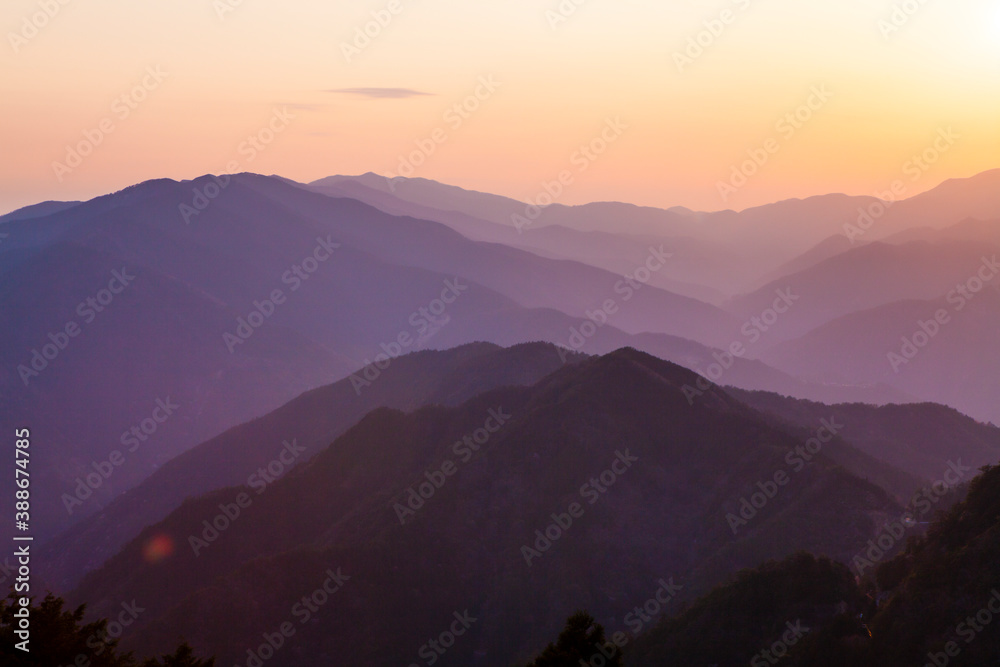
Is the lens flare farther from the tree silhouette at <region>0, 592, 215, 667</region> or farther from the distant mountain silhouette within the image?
the tree silhouette at <region>0, 592, 215, 667</region>

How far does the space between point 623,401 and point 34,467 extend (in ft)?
356

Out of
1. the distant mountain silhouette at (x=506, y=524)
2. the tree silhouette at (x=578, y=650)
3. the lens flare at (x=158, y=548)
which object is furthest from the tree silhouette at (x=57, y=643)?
the lens flare at (x=158, y=548)

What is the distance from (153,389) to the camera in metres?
167

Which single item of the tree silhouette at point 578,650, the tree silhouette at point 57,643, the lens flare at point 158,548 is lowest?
the lens flare at point 158,548

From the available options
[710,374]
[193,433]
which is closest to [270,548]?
[193,433]

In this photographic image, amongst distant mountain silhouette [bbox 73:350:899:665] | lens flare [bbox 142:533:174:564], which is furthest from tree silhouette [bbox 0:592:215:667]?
lens flare [bbox 142:533:174:564]

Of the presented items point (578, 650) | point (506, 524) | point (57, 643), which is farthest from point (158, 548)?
point (578, 650)

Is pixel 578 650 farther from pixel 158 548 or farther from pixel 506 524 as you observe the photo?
pixel 158 548

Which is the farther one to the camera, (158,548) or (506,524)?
(158,548)

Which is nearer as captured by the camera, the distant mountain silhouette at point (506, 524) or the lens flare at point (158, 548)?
the distant mountain silhouette at point (506, 524)

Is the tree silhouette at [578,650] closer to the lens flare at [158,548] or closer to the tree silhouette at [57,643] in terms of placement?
the tree silhouette at [57,643]

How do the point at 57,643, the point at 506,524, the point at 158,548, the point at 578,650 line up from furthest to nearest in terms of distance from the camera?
the point at 158,548 → the point at 506,524 → the point at 57,643 → the point at 578,650

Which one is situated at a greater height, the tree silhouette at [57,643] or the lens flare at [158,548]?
the tree silhouette at [57,643]

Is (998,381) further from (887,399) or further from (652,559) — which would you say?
(652,559)
